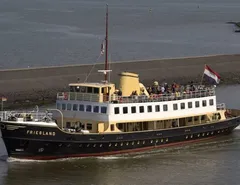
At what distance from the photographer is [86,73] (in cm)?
7569

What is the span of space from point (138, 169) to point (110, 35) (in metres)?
78.0

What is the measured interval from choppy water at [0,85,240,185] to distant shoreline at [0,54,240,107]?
1670cm

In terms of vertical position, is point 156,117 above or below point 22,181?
above

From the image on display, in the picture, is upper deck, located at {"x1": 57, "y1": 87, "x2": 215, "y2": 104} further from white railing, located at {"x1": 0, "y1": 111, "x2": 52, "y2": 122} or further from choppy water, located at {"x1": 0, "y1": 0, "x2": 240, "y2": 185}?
choppy water, located at {"x1": 0, "y1": 0, "x2": 240, "y2": 185}

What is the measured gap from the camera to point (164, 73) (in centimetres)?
7981

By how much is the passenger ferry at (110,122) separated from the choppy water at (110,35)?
38.6m

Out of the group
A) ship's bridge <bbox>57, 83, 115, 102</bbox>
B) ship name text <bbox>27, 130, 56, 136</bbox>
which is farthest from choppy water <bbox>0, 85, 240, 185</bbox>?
ship's bridge <bbox>57, 83, 115, 102</bbox>

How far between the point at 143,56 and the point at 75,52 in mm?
8174

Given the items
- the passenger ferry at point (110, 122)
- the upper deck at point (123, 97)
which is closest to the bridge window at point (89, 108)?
the passenger ferry at point (110, 122)

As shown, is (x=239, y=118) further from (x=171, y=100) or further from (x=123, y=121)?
(x=123, y=121)

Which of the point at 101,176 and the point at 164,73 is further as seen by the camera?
the point at 164,73

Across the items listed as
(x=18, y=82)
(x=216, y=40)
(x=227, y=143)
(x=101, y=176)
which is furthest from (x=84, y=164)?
(x=216, y=40)

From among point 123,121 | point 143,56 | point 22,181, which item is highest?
point 143,56

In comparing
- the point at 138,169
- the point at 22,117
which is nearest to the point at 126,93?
the point at 138,169
